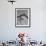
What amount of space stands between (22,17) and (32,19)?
15.5 inches

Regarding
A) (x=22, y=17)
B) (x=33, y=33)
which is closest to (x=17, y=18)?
(x=22, y=17)

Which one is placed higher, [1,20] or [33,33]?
[1,20]

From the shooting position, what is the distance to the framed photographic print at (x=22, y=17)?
5.23 metres

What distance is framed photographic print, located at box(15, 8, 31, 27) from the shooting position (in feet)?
17.2

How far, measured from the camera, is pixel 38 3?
5223 millimetres

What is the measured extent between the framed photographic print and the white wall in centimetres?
11

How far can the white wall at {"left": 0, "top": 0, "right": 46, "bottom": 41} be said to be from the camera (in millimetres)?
5215

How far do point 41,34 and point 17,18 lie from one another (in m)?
1.10

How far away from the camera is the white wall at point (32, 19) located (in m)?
5.21

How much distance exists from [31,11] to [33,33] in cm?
84

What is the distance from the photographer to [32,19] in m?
5.22

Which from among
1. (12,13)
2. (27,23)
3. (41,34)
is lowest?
(41,34)

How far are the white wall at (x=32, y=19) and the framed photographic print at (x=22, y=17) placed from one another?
11cm

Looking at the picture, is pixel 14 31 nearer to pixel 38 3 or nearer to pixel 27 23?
pixel 27 23
